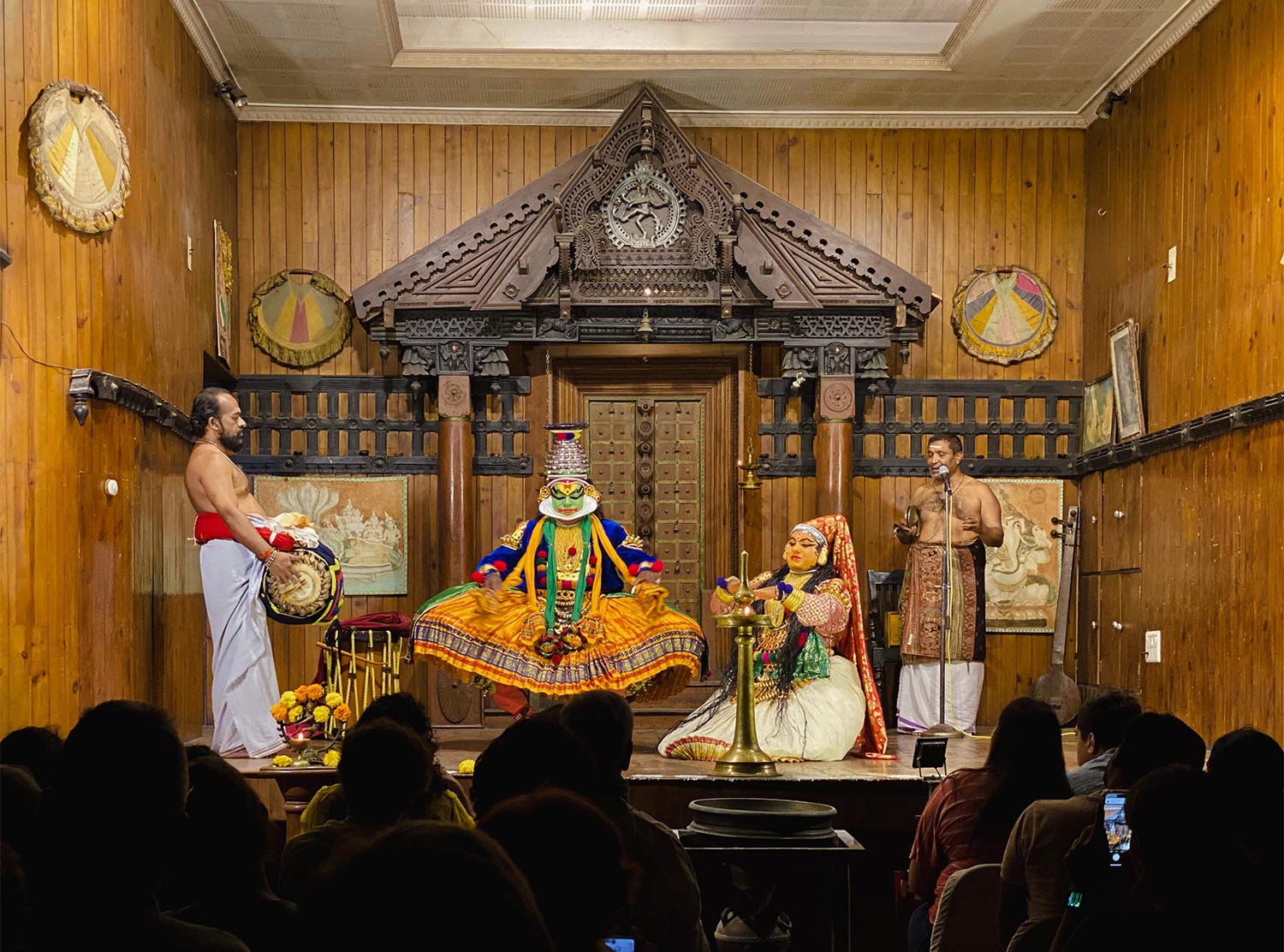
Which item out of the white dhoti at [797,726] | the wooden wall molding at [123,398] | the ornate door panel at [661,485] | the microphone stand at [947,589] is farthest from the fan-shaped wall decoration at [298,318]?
the microphone stand at [947,589]

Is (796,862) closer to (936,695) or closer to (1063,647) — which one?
(936,695)

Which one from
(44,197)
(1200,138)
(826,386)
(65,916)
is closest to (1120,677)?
(826,386)

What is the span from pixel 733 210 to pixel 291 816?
16.4 feet

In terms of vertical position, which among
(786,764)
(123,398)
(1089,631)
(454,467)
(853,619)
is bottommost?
(786,764)

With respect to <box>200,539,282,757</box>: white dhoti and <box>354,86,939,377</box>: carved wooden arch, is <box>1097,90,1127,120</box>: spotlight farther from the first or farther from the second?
<box>200,539,282,757</box>: white dhoti

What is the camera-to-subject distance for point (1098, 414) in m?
9.79

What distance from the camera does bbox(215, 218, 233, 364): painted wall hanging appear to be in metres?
9.32

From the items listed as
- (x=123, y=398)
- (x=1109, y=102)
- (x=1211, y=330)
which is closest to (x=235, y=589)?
(x=123, y=398)

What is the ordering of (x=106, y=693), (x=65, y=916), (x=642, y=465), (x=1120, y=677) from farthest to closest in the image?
(x=642, y=465) < (x=1120, y=677) < (x=106, y=693) < (x=65, y=916)

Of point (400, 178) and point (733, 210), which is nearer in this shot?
point (733, 210)

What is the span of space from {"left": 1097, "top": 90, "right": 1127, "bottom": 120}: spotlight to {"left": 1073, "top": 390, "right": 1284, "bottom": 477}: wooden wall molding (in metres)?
2.37

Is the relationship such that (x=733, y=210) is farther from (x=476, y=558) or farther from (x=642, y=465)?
(x=476, y=558)

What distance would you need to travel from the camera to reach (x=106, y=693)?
670 centimetres

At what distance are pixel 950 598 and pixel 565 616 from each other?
2750 millimetres
